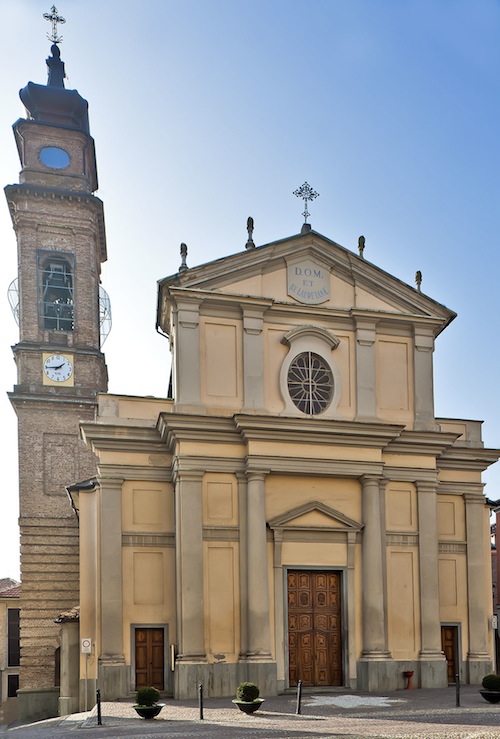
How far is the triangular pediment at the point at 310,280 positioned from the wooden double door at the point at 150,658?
386 inches

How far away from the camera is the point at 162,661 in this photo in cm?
2228

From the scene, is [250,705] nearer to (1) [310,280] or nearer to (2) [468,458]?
(2) [468,458]

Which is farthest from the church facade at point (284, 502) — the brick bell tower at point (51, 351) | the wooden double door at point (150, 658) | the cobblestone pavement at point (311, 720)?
the brick bell tower at point (51, 351)

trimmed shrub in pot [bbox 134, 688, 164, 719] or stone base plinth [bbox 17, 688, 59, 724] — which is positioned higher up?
trimmed shrub in pot [bbox 134, 688, 164, 719]

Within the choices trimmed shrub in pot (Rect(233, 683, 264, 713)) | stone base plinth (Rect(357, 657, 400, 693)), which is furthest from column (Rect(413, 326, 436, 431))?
trimmed shrub in pot (Rect(233, 683, 264, 713))

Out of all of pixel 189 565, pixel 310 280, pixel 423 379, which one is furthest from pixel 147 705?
pixel 310 280

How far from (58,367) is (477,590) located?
65.5ft

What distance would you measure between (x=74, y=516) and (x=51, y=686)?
22.6 ft

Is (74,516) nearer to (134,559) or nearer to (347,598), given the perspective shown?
(134,559)

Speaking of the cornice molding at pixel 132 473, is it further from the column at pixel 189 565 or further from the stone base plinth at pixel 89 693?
the stone base plinth at pixel 89 693

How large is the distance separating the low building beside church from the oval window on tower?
16302 mm

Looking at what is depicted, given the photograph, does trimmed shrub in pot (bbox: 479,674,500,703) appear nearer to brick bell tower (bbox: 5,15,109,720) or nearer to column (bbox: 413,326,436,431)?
column (bbox: 413,326,436,431)

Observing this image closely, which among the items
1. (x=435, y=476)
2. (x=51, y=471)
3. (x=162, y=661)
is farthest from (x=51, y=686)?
(x=435, y=476)

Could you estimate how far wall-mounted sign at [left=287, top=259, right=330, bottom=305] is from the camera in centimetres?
2495
